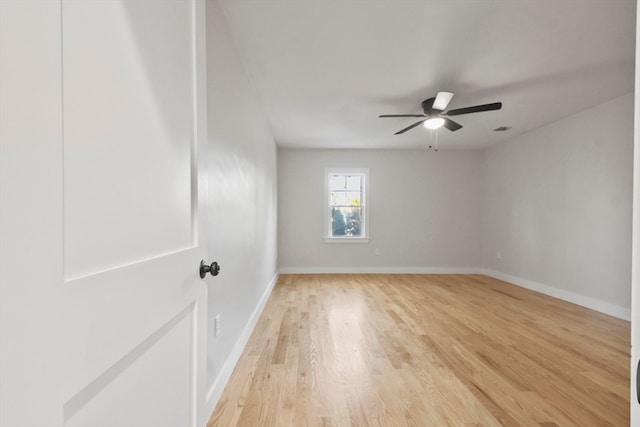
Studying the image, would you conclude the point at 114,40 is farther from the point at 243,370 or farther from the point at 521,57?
the point at 521,57

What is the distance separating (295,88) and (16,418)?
10.9 ft

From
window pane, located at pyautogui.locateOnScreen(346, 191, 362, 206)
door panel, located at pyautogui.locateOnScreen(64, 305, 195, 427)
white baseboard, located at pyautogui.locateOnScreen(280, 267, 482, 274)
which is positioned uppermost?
window pane, located at pyautogui.locateOnScreen(346, 191, 362, 206)

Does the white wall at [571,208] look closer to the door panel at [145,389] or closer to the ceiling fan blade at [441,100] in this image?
the ceiling fan blade at [441,100]

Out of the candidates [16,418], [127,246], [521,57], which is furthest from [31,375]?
[521,57]

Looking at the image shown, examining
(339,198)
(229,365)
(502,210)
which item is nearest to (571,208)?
(502,210)

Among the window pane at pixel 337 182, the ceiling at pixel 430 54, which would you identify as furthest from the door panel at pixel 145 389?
the window pane at pixel 337 182

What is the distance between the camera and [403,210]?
20.6 ft

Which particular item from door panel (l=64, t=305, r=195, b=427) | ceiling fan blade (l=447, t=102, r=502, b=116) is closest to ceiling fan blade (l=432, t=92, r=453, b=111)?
ceiling fan blade (l=447, t=102, r=502, b=116)

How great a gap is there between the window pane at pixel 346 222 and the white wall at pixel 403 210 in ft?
0.80

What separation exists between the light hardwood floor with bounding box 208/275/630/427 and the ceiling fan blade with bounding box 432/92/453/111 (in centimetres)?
229

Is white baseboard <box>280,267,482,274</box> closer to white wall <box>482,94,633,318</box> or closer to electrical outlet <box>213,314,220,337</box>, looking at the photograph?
white wall <box>482,94,633,318</box>

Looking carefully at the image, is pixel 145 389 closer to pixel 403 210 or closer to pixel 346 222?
pixel 346 222

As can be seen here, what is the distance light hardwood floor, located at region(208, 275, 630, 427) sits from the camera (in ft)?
5.64

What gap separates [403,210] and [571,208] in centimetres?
271
